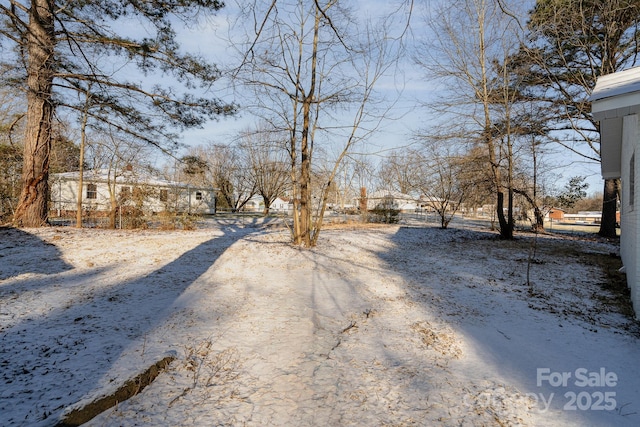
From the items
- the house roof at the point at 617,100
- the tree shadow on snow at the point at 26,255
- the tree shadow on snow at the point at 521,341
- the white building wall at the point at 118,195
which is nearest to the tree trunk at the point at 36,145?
the tree shadow on snow at the point at 26,255

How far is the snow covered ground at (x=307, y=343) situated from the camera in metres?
2.50

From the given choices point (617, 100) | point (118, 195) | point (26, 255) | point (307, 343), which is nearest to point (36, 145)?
point (118, 195)

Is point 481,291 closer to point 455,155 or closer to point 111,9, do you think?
point 455,155

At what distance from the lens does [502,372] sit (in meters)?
3.19

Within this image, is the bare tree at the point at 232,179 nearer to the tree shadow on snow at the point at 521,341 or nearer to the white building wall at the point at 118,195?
the white building wall at the point at 118,195

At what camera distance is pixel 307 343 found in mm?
3629

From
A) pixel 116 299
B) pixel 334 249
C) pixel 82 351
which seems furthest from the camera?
pixel 334 249

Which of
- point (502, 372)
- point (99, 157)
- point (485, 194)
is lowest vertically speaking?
point (502, 372)

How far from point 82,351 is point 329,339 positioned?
247 centimetres

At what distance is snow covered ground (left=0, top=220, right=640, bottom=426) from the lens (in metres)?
2.50

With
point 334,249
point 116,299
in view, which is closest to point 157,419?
point 116,299

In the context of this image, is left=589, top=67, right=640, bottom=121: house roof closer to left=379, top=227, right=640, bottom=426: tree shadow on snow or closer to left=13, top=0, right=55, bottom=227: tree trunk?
left=379, top=227, right=640, bottom=426: tree shadow on snow

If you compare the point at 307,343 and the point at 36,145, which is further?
the point at 36,145

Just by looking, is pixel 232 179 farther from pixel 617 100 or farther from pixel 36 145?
pixel 617 100
